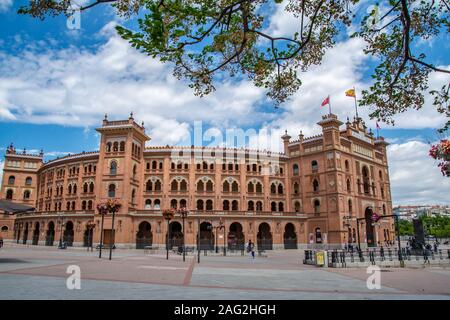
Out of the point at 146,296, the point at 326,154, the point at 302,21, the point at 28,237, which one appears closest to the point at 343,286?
the point at 146,296

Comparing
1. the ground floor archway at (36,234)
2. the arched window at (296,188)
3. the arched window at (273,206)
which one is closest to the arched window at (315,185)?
the arched window at (296,188)

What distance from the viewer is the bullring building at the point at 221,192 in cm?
4531

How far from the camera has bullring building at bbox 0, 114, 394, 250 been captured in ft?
149

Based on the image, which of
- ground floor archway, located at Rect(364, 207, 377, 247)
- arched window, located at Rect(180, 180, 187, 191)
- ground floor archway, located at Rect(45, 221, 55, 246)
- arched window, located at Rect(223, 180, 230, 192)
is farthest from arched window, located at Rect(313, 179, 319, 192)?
ground floor archway, located at Rect(45, 221, 55, 246)

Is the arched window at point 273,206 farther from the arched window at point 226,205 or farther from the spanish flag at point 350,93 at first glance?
the spanish flag at point 350,93

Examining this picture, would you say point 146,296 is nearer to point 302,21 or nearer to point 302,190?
point 302,21

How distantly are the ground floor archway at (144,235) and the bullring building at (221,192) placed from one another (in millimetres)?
136

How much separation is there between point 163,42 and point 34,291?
8.34 metres

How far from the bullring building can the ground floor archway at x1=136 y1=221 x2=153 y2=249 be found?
0.45 ft

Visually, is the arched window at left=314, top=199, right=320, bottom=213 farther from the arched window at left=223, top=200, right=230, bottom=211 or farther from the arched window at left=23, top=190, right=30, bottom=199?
the arched window at left=23, top=190, right=30, bottom=199

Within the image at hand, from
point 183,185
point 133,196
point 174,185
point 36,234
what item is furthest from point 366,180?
point 36,234

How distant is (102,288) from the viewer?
10539 mm

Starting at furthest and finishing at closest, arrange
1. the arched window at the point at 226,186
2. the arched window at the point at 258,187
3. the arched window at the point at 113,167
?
the arched window at the point at 258,187 → the arched window at the point at 226,186 → the arched window at the point at 113,167

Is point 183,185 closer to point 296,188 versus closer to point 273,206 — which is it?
point 273,206
